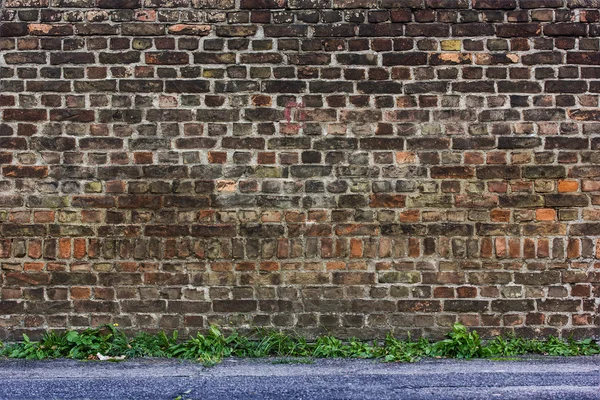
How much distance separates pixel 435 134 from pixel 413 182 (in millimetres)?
405

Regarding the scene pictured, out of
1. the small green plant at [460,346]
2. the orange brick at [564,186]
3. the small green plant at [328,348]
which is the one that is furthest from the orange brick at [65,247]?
the orange brick at [564,186]

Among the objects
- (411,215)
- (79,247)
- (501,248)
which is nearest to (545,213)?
(501,248)

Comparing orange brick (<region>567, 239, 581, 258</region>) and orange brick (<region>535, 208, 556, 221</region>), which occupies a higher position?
orange brick (<region>535, 208, 556, 221</region>)

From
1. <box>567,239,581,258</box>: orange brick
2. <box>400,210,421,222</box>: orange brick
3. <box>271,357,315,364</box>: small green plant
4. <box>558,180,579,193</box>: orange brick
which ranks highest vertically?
<box>558,180,579,193</box>: orange brick

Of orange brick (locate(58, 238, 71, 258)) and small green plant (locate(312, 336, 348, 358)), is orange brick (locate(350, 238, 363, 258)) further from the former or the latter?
orange brick (locate(58, 238, 71, 258))

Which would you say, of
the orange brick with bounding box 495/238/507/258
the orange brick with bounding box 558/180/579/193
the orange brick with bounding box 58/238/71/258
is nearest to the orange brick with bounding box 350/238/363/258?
the orange brick with bounding box 495/238/507/258

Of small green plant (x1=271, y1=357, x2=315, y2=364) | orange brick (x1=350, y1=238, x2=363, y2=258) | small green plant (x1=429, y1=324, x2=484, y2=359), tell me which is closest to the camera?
small green plant (x1=271, y1=357, x2=315, y2=364)

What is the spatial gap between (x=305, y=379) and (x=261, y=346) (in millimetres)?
620

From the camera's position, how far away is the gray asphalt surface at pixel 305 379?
132 inches

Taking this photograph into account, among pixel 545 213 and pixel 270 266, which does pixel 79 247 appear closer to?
pixel 270 266

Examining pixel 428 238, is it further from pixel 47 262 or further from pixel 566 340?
pixel 47 262

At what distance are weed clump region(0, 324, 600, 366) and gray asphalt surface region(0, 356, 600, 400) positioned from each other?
11 cm

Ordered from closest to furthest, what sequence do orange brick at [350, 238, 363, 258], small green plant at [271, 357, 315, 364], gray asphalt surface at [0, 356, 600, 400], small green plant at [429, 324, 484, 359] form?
1. gray asphalt surface at [0, 356, 600, 400]
2. small green plant at [271, 357, 315, 364]
3. small green plant at [429, 324, 484, 359]
4. orange brick at [350, 238, 363, 258]

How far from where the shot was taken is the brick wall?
419 centimetres
